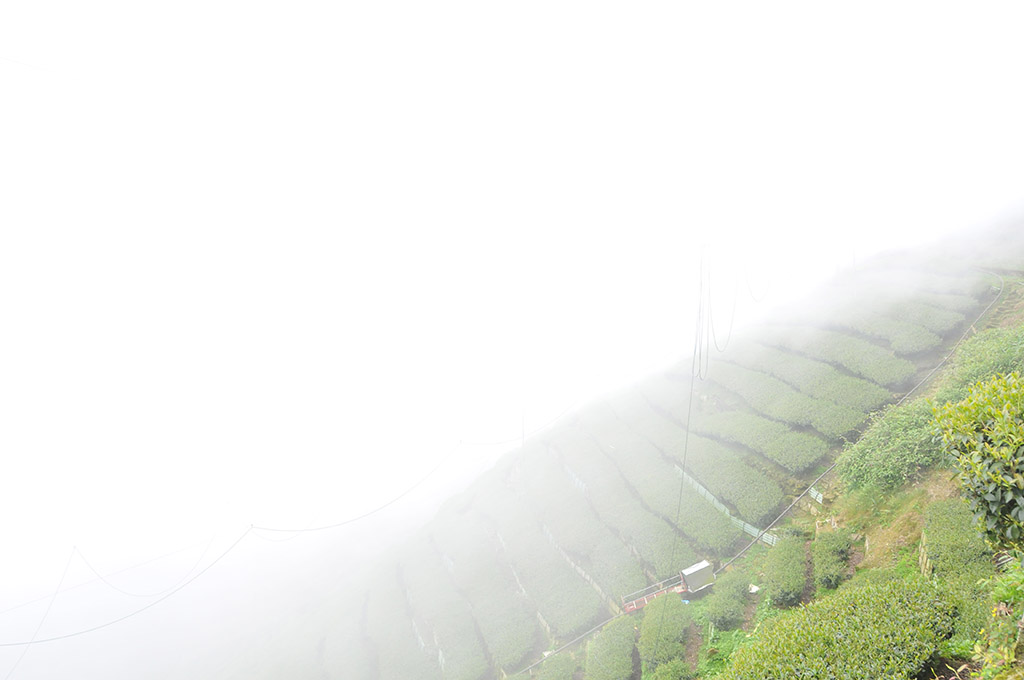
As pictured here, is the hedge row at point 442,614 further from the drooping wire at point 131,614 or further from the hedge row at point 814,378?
the drooping wire at point 131,614

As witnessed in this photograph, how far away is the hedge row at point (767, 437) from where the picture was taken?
14.4 metres

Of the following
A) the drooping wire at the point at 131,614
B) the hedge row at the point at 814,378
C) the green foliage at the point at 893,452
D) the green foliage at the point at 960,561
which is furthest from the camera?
the drooping wire at the point at 131,614

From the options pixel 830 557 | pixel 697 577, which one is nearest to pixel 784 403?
pixel 830 557

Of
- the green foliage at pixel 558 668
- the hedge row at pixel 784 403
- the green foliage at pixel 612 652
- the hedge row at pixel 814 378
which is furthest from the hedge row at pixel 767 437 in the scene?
the green foliage at pixel 558 668

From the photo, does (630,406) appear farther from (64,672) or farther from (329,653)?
(64,672)

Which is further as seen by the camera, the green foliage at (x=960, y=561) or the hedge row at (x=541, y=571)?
the hedge row at (x=541, y=571)

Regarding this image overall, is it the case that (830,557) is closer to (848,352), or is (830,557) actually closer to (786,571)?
(786,571)

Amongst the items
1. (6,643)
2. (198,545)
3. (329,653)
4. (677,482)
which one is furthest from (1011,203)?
(6,643)

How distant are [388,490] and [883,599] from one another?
35.2 metres

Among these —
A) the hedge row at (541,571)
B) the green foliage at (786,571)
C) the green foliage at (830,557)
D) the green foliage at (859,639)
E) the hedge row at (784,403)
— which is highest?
the green foliage at (859,639)

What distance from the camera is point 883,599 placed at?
22.2 ft

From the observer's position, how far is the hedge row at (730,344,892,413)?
613 inches

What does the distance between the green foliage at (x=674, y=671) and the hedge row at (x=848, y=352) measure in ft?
39.1

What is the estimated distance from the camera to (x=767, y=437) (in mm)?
16234
